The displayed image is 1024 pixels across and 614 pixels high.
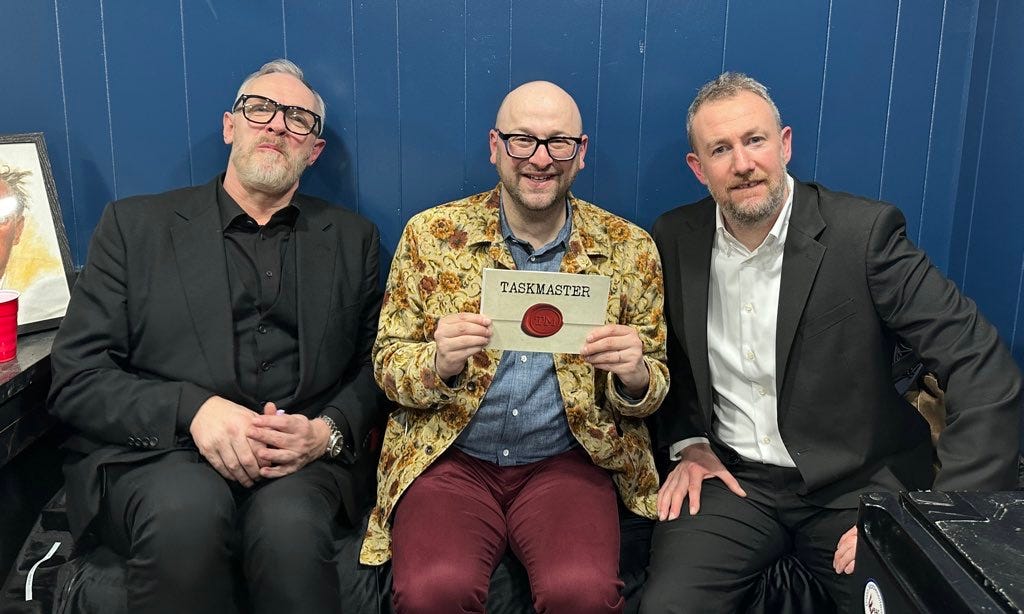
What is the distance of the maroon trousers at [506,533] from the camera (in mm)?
1604

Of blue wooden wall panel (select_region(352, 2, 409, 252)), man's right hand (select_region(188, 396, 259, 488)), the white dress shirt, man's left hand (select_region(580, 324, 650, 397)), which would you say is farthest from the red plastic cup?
the white dress shirt

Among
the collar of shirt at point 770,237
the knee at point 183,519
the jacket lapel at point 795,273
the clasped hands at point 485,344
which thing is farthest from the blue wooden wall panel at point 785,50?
the knee at point 183,519

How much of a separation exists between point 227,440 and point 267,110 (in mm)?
830

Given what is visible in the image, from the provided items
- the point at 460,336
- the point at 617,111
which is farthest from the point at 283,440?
the point at 617,111

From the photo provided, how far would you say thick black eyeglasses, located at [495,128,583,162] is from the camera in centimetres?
187

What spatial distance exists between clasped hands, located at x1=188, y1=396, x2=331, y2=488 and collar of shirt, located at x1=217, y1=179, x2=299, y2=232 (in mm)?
446

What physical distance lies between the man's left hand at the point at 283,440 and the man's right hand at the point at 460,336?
40 cm

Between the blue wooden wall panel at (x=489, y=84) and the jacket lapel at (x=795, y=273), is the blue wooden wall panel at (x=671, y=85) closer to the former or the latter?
the blue wooden wall panel at (x=489, y=84)

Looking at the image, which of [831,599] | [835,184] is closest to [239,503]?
[831,599]

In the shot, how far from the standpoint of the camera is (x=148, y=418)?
1793mm

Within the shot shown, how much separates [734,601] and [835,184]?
1.26m

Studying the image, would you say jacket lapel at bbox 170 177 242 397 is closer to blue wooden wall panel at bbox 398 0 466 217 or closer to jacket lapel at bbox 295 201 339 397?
jacket lapel at bbox 295 201 339 397

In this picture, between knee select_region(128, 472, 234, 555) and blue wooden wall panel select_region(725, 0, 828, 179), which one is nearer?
knee select_region(128, 472, 234, 555)

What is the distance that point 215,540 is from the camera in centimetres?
164
